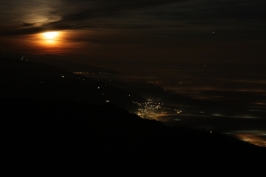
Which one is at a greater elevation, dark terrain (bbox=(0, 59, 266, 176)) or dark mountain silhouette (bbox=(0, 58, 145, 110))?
dark terrain (bbox=(0, 59, 266, 176))

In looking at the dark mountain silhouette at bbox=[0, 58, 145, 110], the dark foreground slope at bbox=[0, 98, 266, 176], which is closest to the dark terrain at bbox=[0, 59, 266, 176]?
the dark foreground slope at bbox=[0, 98, 266, 176]

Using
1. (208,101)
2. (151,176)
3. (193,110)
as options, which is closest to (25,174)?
(151,176)

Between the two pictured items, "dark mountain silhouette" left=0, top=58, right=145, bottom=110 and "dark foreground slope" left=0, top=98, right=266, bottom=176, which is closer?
"dark foreground slope" left=0, top=98, right=266, bottom=176

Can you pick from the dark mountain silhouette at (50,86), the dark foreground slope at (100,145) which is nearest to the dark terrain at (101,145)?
the dark foreground slope at (100,145)

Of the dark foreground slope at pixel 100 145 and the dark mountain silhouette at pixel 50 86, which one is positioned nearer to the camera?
the dark foreground slope at pixel 100 145

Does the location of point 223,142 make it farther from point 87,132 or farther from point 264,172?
point 87,132

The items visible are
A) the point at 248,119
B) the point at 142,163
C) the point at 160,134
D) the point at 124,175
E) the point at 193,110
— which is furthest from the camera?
the point at 193,110

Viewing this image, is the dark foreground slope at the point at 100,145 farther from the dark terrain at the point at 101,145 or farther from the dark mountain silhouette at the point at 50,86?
the dark mountain silhouette at the point at 50,86

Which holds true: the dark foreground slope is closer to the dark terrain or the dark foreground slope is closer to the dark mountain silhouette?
the dark terrain
